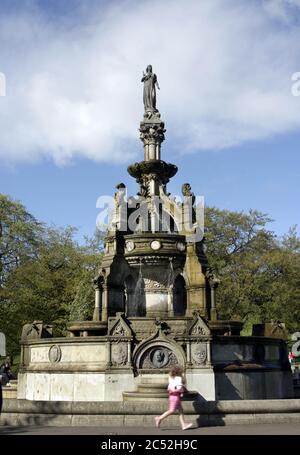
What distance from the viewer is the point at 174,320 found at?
62.8ft

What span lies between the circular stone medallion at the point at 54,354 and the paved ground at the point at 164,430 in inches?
247

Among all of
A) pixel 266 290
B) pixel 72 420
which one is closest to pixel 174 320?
pixel 72 420

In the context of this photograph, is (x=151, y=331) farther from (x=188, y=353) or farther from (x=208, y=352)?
(x=208, y=352)

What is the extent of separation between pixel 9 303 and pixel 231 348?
24.4m

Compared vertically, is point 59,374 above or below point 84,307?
below

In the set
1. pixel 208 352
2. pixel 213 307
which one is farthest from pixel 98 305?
pixel 208 352

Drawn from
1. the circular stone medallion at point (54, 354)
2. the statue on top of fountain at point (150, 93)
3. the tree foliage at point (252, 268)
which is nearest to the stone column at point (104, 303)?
the circular stone medallion at point (54, 354)

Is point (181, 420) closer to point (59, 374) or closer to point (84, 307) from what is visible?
point (59, 374)

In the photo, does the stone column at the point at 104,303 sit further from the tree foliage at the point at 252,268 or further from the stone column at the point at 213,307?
the tree foliage at the point at 252,268

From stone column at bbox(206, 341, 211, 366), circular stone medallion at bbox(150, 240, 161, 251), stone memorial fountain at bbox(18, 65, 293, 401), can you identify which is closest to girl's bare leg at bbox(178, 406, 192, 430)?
stone memorial fountain at bbox(18, 65, 293, 401)

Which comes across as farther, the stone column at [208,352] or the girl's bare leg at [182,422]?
the stone column at [208,352]

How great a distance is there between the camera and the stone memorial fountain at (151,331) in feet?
55.8

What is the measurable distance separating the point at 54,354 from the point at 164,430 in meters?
8.08
